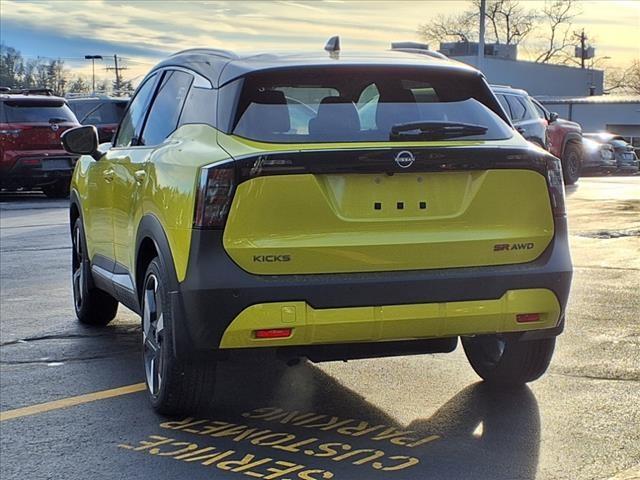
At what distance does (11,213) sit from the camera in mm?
16219

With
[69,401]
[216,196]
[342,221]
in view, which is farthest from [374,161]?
[69,401]

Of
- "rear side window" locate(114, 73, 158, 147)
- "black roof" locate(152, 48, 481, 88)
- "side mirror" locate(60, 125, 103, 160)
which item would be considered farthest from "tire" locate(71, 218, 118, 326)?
"black roof" locate(152, 48, 481, 88)

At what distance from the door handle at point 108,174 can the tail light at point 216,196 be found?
198 cm

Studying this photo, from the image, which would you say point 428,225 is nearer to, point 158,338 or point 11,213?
point 158,338

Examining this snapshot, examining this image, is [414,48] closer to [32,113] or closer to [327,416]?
[327,416]

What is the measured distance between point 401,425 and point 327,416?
0.41 meters

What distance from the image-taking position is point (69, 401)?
5418 millimetres

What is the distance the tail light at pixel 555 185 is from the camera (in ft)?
15.4

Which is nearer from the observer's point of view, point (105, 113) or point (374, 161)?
point (374, 161)

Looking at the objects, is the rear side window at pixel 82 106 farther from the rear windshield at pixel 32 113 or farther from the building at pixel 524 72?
the building at pixel 524 72

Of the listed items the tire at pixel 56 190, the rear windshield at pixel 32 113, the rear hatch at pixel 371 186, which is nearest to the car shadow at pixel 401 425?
the rear hatch at pixel 371 186

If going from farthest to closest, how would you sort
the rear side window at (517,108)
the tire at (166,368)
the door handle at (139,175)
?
the rear side window at (517,108) < the door handle at (139,175) < the tire at (166,368)

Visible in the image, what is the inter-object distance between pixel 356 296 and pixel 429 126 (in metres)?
0.91

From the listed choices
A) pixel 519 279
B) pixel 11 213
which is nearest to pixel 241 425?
pixel 519 279
